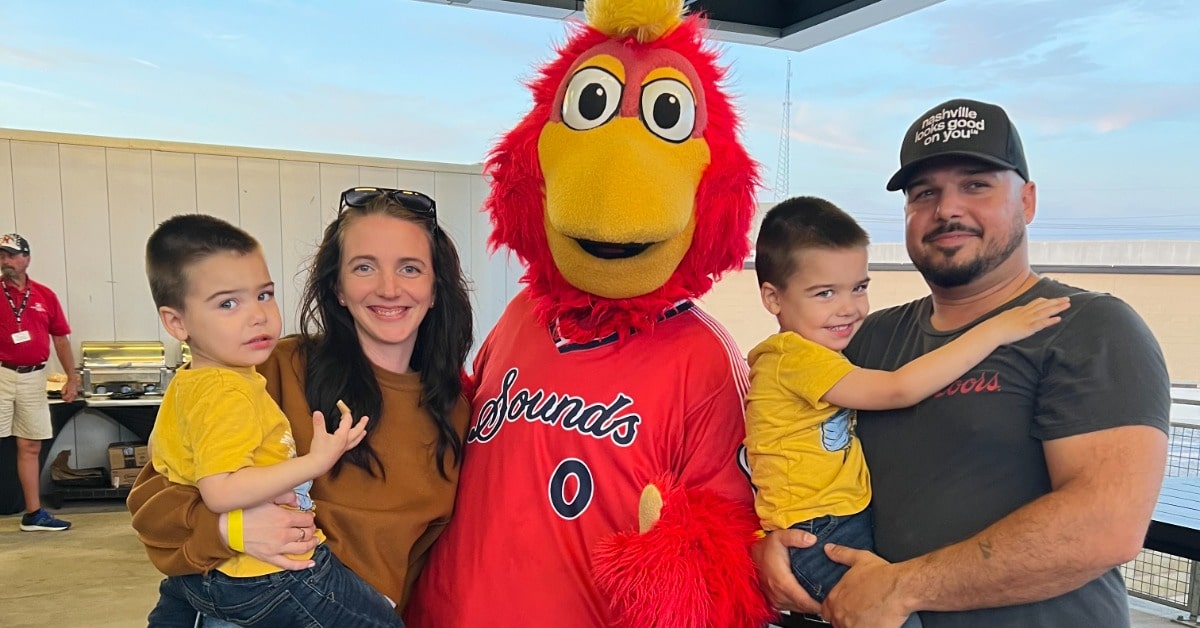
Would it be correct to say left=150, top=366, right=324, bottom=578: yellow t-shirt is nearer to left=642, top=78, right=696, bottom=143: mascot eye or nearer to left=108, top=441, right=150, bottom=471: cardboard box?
left=642, top=78, right=696, bottom=143: mascot eye

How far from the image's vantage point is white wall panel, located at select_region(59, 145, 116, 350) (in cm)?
526

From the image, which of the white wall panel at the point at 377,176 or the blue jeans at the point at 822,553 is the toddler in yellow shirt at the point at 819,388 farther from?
the white wall panel at the point at 377,176

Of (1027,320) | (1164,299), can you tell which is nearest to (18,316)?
(1027,320)

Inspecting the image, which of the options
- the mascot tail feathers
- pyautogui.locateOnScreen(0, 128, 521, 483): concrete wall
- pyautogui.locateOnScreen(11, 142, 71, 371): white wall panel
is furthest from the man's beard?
pyautogui.locateOnScreen(11, 142, 71, 371): white wall panel

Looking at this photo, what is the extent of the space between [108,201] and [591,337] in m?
5.12

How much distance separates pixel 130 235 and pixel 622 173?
17.2 ft

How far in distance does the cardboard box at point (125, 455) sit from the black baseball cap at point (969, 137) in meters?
5.39

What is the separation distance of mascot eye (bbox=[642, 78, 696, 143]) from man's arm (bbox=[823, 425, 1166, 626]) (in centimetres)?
81

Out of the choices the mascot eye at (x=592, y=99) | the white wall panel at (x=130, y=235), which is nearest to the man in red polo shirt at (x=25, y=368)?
the white wall panel at (x=130, y=235)

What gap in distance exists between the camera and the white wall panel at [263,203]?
222 inches

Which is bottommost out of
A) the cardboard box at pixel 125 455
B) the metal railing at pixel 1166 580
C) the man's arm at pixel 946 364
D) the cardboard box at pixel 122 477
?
the cardboard box at pixel 122 477

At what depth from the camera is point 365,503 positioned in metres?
1.44

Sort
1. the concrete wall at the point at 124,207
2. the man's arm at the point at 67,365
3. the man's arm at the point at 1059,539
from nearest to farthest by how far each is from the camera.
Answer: the man's arm at the point at 1059,539 < the man's arm at the point at 67,365 < the concrete wall at the point at 124,207

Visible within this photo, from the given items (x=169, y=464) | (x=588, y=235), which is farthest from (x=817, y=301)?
(x=169, y=464)
